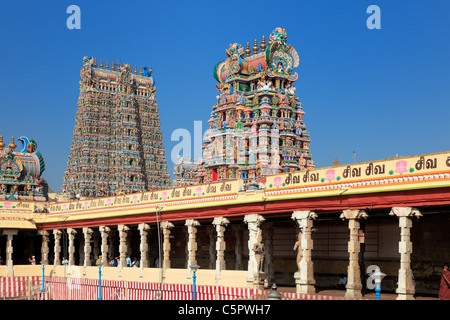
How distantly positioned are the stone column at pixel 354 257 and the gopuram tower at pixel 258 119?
31.6 metres

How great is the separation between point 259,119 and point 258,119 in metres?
0.15

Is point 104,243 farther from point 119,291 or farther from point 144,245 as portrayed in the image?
point 119,291

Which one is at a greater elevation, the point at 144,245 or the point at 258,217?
the point at 258,217

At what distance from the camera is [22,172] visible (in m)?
67.0

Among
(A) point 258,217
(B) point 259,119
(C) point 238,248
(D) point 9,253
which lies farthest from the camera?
(B) point 259,119

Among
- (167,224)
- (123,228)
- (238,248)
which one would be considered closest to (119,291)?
(167,224)

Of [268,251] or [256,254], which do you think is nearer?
[256,254]

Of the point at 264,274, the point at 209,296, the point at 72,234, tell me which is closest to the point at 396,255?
the point at 264,274

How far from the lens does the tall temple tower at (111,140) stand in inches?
3642

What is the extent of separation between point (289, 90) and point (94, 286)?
114ft

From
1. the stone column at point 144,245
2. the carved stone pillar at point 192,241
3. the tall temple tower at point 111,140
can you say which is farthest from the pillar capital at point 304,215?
the tall temple tower at point 111,140

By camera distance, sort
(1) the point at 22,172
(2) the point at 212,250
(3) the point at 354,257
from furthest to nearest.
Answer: (1) the point at 22,172 → (2) the point at 212,250 → (3) the point at 354,257

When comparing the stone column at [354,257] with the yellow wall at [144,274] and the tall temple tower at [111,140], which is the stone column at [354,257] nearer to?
the yellow wall at [144,274]
